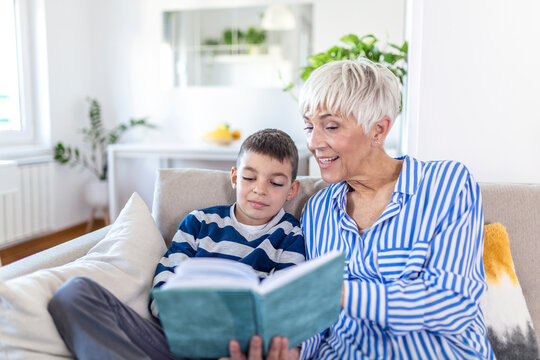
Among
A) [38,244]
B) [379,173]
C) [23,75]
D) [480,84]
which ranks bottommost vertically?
[38,244]

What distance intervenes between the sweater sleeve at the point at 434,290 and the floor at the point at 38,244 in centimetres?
298

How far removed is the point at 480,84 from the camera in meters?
1.76

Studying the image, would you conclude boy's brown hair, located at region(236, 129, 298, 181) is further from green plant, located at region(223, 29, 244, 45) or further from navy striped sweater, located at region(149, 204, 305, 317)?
green plant, located at region(223, 29, 244, 45)

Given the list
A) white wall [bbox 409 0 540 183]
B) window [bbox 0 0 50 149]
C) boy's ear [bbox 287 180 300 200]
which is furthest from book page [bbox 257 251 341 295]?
window [bbox 0 0 50 149]

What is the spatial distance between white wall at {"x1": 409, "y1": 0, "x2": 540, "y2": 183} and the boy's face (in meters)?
0.67

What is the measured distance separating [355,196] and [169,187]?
0.65m

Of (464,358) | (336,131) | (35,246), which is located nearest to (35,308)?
(336,131)

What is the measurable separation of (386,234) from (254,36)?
137 inches

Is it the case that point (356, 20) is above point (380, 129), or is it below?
above

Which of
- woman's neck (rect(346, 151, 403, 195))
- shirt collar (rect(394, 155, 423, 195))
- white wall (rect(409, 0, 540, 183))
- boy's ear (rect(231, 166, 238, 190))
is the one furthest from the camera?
white wall (rect(409, 0, 540, 183))

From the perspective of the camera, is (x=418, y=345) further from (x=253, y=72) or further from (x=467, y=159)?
(x=253, y=72)

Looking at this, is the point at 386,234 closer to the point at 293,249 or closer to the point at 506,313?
the point at 293,249

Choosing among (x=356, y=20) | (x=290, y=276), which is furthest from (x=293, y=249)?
(x=356, y=20)

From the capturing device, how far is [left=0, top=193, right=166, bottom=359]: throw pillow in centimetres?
106
